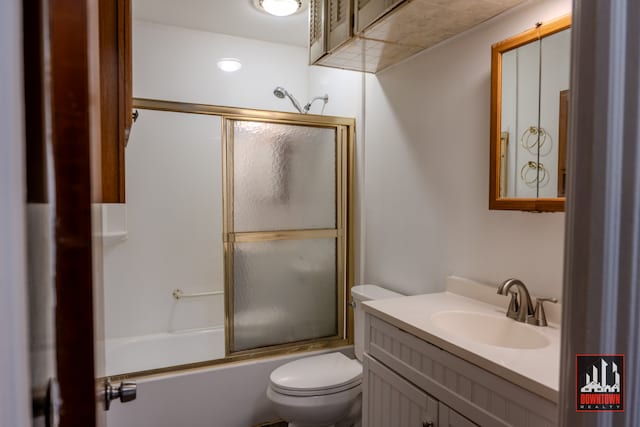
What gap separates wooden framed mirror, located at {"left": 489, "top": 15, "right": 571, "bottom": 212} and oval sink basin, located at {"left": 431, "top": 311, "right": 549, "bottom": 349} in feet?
1.35

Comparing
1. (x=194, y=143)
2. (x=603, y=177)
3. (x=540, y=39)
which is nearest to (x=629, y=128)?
(x=603, y=177)

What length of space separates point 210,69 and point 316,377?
2277 mm

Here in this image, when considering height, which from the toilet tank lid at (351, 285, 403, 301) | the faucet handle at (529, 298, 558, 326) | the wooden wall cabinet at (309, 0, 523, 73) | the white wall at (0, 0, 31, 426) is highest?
the wooden wall cabinet at (309, 0, 523, 73)

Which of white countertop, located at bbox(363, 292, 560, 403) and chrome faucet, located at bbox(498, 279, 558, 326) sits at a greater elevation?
chrome faucet, located at bbox(498, 279, 558, 326)

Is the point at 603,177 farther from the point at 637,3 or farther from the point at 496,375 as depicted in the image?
the point at 496,375

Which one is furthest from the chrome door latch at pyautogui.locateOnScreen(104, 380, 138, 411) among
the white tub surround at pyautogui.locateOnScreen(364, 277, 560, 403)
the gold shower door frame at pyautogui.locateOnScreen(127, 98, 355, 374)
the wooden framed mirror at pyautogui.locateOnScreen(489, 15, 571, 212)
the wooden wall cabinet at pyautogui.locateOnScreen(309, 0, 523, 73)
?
the gold shower door frame at pyautogui.locateOnScreen(127, 98, 355, 374)

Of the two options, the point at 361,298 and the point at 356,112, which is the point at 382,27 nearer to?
the point at 356,112

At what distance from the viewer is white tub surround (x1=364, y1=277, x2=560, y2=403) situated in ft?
3.12

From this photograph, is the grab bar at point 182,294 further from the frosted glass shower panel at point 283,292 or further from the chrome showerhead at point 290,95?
the chrome showerhead at point 290,95

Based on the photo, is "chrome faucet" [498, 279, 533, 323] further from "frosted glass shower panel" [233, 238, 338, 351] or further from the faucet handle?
"frosted glass shower panel" [233, 238, 338, 351]

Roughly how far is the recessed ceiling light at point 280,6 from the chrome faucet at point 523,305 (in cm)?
199

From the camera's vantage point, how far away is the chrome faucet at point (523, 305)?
1308mm

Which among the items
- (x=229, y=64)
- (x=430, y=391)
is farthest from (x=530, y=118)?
(x=229, y=64)

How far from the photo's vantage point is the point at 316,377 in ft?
6.44
